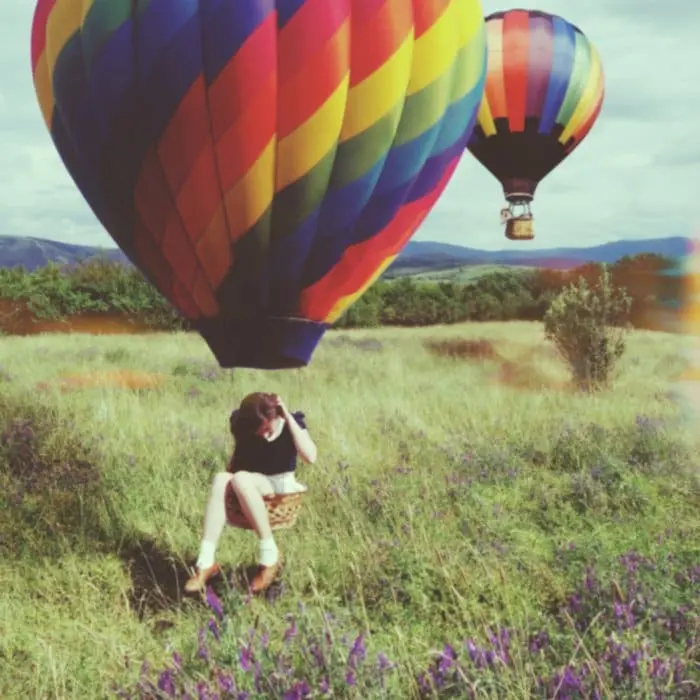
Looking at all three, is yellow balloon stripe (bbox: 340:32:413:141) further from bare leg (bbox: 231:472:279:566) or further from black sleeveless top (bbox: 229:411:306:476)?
bare leg (bbox: 231:472:279:566)

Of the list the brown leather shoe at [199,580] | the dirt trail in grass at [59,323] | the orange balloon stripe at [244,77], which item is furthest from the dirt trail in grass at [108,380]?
the dirt trail in grass at [59,323]

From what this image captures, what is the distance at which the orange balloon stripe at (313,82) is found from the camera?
3.77 m

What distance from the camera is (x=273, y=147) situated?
3877mm

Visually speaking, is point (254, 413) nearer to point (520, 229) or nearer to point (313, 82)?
point (313, 82)

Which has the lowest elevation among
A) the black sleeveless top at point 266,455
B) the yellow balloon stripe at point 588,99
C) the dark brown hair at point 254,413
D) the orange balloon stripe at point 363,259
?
the black sleeveless top at point 266,455

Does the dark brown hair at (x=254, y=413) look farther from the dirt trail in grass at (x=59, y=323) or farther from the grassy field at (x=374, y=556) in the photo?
the dirt trail in grass at (x=59, y=323)

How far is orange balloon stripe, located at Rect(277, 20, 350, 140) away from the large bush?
28.7 feet

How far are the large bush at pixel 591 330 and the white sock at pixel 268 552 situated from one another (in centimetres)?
878

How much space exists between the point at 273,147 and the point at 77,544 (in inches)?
97.7

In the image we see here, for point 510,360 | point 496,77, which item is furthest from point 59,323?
point 496,77

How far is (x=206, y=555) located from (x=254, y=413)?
0.63 metres

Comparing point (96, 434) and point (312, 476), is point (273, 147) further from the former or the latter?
point (96, 434)

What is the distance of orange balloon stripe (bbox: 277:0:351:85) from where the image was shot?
12.2 feet

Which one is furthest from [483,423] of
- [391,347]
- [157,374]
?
[391,347]
